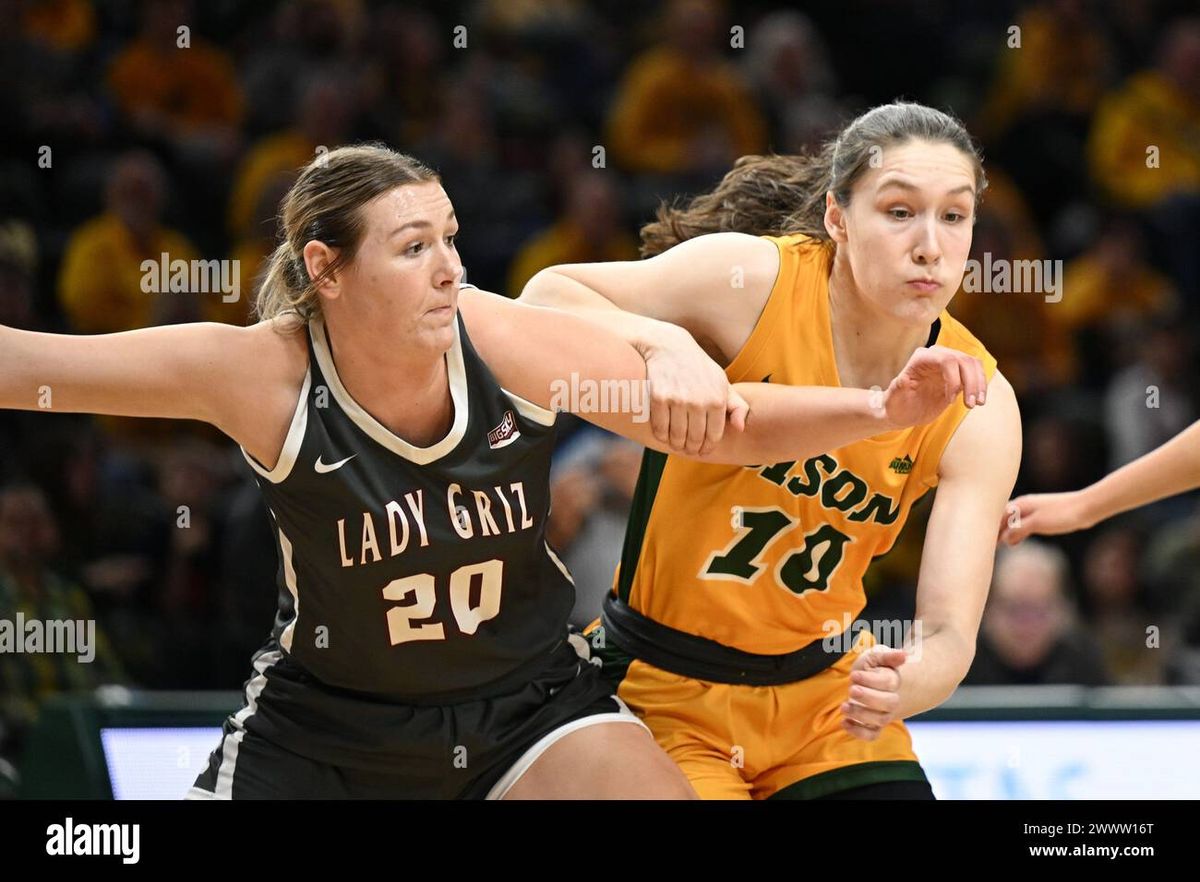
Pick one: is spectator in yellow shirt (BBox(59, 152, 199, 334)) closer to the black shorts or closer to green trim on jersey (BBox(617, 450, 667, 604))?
green trim on jersey (BBox(617, 450, 667, 604))

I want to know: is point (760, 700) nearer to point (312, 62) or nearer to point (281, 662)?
point (281, 662)

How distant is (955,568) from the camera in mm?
3240

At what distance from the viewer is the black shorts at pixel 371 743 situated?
308 centimetres

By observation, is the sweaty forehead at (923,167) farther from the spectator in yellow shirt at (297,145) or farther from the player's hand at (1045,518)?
the spectator in yellow shirt at (297,145)

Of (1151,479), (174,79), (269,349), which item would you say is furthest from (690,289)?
(174,79)

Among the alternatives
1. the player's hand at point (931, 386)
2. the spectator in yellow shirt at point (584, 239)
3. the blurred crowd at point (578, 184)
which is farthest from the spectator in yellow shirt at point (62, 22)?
the player's hand at point (931, 386)

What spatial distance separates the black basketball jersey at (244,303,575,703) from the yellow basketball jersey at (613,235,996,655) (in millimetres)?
414

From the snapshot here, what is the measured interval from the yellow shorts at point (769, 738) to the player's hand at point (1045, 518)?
57 centimetres

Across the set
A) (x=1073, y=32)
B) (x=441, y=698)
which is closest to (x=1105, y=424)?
(x=1073, y=32)

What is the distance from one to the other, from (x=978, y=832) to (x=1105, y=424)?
3.67 metres

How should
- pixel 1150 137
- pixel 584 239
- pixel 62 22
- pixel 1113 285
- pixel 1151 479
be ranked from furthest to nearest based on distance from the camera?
pixel 62 22 < pixel 1150 137 < pixel 1113 285 < pixel 584 239 < pixel 1151 479

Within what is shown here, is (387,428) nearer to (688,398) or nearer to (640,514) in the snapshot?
(688,398)

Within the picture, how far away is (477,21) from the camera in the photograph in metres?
7.39

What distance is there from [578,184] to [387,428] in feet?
12.2
